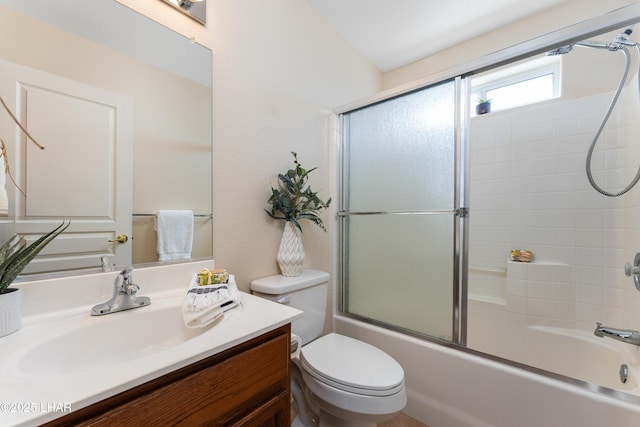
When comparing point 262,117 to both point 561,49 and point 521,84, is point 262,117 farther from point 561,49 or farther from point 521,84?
point 521,84

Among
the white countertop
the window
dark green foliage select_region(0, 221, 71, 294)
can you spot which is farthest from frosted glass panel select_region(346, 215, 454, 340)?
dark green foliage select_region(0, 221, 71, 294)

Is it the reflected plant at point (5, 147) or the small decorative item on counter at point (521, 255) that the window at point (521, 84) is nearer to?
the small decorative item on counter at point (521, 255)

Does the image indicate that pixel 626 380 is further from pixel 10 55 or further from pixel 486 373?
pixel 10 55

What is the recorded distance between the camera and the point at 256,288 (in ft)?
4.10

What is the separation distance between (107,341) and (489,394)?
151 cm

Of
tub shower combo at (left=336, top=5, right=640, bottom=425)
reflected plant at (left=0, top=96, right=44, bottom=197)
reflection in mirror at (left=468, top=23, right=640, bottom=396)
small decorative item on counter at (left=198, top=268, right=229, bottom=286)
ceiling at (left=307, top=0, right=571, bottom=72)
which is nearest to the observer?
reflected plant at (left=0, top=96, right=44, bottom=197)

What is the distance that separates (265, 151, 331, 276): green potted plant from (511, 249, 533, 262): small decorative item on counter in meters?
1.52

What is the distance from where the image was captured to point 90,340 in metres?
0.70

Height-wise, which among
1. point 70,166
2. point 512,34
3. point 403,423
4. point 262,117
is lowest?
point 403,423

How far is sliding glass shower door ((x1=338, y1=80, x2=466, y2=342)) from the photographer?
54.9 inches

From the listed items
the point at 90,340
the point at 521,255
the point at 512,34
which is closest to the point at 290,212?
the point at 90,340

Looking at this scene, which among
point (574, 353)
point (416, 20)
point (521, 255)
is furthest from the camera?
point (521, 255)

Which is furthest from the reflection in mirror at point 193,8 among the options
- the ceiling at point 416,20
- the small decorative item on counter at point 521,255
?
the small decorative item on counter at point 521,255

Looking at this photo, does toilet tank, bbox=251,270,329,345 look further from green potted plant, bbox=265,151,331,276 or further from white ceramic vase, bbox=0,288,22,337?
white ceramic vase, bbox=0,288,22,337
